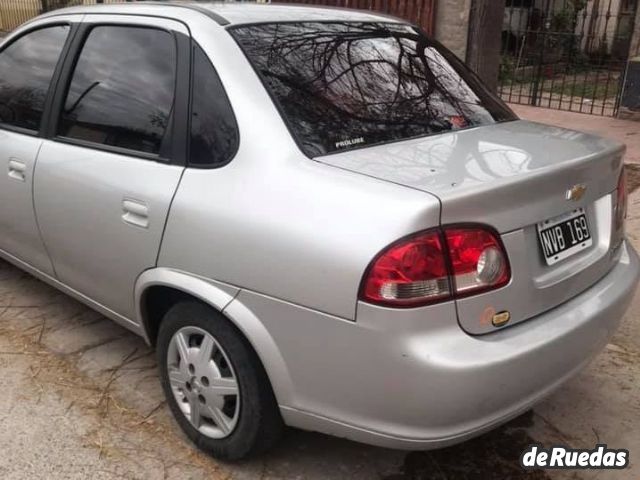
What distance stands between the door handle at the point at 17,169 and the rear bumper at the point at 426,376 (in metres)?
1.90

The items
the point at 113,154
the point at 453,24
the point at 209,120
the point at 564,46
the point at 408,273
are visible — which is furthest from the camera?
the point at 564,46

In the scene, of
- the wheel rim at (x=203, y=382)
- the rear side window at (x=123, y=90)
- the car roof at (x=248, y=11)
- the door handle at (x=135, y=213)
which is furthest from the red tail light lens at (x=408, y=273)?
the car roof at (x=248, y=11)

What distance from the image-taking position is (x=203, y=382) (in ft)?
8.48

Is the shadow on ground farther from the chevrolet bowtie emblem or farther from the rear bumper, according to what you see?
the chevrolet bowtie emblem

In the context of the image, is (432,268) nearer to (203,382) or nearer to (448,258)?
(448,258)

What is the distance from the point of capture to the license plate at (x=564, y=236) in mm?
2275

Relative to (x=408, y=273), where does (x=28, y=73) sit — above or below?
above

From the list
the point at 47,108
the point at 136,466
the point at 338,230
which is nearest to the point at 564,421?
the point at 338,230

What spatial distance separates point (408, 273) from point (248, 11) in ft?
5.06

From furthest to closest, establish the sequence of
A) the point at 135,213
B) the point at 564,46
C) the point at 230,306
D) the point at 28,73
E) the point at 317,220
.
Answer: the point at 564,46
the point at 28,73
the point at 135,213
the point at 230,306
the point at 317,220

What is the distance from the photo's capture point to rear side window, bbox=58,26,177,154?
8.96ft

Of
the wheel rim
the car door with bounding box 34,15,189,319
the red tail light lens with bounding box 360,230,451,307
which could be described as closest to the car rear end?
the red tail light lens with bounding box 360,230,451,307

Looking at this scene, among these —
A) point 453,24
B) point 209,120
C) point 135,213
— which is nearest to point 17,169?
point 135,213

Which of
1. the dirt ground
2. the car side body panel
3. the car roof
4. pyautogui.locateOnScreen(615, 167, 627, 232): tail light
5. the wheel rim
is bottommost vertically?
the dirt ground
